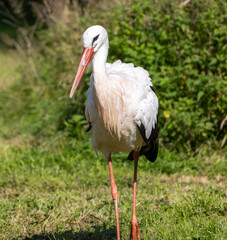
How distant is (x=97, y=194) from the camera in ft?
14.6

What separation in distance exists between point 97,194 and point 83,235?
91 cm

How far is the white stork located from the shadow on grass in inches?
7.6

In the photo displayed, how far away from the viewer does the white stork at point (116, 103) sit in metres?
3.12

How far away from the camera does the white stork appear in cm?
312

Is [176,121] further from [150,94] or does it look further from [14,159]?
[14,159]

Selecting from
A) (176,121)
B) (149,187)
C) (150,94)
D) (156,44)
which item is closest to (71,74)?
(156,44)

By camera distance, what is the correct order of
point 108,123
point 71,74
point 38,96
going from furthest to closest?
point 38,96
point 71,74
point 108,123

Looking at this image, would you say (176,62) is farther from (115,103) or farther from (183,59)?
(115,103)

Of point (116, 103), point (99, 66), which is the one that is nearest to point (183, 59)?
point (116, 103)

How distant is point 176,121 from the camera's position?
5.07 m

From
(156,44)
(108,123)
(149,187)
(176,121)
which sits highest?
(156,44)

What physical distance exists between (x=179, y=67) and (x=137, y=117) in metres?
2.10

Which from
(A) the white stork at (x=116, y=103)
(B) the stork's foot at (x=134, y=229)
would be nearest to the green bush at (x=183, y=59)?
(A) the white stork at (x=116, y=103)

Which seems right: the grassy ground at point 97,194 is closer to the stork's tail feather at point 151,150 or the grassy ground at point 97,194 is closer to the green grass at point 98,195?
the green grass at point 98,195
